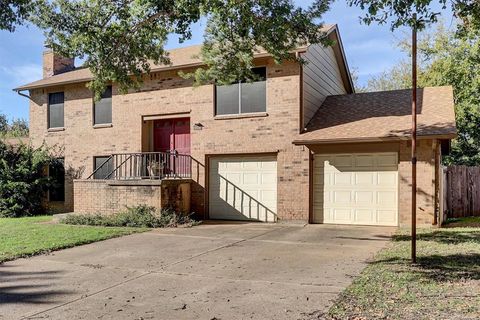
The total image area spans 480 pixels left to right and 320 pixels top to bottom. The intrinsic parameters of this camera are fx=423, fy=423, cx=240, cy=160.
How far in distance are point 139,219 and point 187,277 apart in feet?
22.0

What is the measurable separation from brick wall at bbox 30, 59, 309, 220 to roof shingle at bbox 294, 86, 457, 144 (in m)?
1.06

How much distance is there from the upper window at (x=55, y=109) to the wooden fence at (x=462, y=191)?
51.0 feet

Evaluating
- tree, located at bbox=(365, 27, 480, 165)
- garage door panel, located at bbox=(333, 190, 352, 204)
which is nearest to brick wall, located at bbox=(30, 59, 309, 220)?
garage door panel, located at bbox=(333, 190, 352, 204)

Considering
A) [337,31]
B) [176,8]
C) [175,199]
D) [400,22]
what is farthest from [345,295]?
[337,31]

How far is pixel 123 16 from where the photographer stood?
31.2 ft

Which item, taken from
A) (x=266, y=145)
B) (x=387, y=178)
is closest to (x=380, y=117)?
(x=387, y=178)

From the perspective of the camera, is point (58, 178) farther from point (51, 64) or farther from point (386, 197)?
point (386, 197)

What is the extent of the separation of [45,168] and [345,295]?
1657 centimetres

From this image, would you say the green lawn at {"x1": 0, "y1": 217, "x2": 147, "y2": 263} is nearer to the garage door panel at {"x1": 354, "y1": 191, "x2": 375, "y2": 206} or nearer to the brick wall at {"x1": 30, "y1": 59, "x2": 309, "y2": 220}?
the brick wall at {"x1": 30, "y1": 59, "x2": 309, "y2": 220}

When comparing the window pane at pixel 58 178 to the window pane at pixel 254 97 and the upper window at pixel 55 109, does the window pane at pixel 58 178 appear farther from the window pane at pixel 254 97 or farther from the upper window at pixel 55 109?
the window pane at pixel 254 97

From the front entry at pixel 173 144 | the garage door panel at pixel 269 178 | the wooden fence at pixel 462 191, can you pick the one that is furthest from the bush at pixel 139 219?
the wooden fence at pixel 462 191

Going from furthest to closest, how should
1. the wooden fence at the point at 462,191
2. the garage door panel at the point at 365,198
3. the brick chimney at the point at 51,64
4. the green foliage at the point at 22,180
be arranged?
1. the brick chimney at the point at 51,64
2. the green foliage at the point at 22,180
3. the wooden fence at the point at 462,191
4. the garage door panel at the point at 365,198

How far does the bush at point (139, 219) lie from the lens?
12734 millimetres

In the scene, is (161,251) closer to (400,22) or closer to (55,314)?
(55,314)
